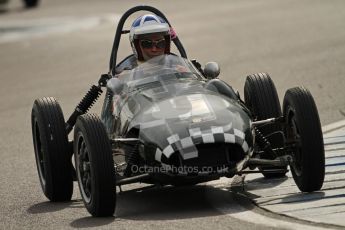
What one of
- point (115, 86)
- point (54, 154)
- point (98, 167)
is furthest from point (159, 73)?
point (98, 167)

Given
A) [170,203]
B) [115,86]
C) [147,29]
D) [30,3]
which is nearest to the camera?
[170,203]

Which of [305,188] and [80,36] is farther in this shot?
[80,36]

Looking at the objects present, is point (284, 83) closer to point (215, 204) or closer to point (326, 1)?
point (215, 204)

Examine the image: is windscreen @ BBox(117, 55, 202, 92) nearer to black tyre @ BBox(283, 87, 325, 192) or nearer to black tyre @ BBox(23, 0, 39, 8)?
black tyre @ BBox(283, 87, 325, 192)

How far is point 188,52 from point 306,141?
12.6 m

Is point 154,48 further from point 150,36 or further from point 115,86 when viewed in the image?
point 115,86

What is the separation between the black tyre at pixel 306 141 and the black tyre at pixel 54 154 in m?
1.99

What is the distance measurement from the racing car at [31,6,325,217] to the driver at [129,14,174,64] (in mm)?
277

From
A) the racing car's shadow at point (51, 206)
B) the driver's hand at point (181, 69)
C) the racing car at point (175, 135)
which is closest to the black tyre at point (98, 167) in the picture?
the racing car at point (175, 135)

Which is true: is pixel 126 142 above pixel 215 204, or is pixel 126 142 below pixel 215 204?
above

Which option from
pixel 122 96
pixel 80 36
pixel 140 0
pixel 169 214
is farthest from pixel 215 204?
pixel 140 0

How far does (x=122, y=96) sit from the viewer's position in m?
9.87

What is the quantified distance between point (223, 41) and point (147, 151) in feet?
45.6

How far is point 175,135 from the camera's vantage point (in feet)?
27.8
